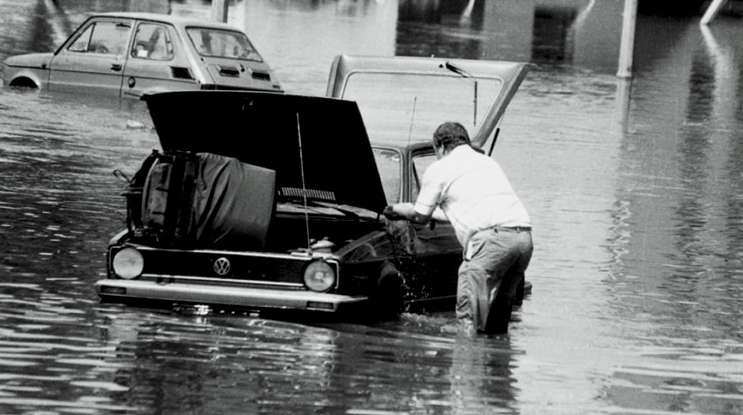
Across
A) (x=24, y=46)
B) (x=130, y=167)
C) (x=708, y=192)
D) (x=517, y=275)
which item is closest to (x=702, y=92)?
(x=24, y=46)

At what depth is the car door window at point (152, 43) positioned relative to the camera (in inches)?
874

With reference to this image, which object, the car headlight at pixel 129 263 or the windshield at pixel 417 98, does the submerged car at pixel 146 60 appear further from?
the car headlight at pixel 129 263

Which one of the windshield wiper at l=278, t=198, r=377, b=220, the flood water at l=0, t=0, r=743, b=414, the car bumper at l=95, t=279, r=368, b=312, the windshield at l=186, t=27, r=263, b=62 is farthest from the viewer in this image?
the windshield at l=186, t=27, r=263, b=62

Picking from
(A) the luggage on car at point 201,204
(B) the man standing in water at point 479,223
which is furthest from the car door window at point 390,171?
(A) the luggage on car at point 201,204

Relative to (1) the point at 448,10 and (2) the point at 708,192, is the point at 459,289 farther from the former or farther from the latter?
(1) the point at 448,10

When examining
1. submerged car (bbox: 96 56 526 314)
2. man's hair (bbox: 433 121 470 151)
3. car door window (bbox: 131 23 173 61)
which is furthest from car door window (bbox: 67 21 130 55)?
man's hair (bbox: 433 121 470 151)

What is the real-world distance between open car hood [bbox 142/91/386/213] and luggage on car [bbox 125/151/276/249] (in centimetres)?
46

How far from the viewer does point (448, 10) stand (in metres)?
63.9

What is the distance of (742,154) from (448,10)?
4088 centimetres

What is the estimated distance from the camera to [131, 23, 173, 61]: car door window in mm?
22188

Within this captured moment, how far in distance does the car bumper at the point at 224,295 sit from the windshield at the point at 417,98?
2416 mm

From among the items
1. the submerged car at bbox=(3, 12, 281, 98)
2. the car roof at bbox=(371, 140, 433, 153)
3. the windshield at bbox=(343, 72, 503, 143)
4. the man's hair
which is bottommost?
the car roof at bbox=(371, 140, 433, 153)

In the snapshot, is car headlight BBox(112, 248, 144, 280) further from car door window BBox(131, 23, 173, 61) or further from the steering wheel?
the steering wheel

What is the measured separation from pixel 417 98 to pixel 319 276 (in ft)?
11.4
